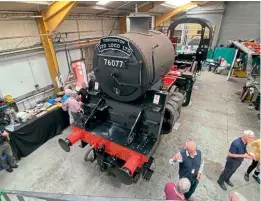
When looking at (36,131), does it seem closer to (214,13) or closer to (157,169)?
(157,169)

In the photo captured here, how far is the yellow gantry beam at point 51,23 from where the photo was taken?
5574 millimetres

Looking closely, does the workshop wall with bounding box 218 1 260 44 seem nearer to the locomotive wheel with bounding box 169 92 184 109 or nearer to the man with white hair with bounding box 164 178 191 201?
the locomotive wheel with bounding box 169 92 184 109

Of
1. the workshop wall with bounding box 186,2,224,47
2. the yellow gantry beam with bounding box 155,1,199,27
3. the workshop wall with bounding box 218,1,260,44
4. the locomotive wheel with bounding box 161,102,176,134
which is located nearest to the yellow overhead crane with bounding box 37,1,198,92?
the locomotive wheel with bounding box 161,102,176,134

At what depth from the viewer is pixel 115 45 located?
3062 millimetres

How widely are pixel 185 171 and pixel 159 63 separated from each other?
81.2 inches

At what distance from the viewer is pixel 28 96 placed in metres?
6.28

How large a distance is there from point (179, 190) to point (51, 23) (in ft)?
21.2

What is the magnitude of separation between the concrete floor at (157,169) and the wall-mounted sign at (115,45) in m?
2.85

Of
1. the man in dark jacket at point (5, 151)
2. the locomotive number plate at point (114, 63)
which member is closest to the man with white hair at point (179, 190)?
the locomotive number plate at point (114, 63)

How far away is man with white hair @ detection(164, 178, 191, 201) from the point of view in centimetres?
225

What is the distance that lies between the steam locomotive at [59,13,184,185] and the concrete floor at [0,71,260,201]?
1.33ft

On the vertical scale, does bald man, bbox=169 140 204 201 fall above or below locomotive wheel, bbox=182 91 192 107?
above

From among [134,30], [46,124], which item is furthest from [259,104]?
[46,124]

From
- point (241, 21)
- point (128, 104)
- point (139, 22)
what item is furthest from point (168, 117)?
point (241, 21)
